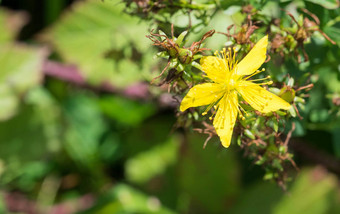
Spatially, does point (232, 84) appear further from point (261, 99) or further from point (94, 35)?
point (94, 35)

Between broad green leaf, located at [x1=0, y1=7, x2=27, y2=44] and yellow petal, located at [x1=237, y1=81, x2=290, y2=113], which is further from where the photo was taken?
broad green leaf, located at [x1=0, y1=7, x2=27, y2=44]

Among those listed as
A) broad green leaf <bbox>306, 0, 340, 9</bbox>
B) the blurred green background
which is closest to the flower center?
broad green leaf <bbox>306, 0, 340, 9</bbox>

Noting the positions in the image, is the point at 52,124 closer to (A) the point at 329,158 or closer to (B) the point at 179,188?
(B) the point at 179,188

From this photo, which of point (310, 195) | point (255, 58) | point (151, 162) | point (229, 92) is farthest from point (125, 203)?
point (255, 58)

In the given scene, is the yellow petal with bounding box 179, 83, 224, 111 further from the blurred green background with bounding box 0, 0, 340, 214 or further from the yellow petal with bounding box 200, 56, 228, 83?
the blurred green background with bounding box 0, 0, 340, 214

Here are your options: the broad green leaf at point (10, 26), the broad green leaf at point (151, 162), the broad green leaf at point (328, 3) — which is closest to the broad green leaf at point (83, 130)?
the broad green leaf at point (151, 162)
